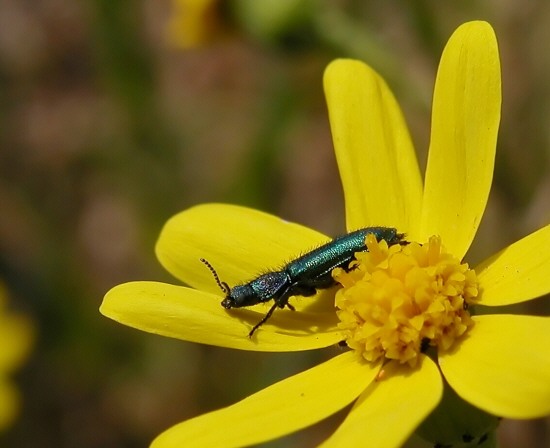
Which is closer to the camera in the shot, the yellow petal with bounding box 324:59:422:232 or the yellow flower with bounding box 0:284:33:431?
the yellow petal with bounding box 324:59:422:232

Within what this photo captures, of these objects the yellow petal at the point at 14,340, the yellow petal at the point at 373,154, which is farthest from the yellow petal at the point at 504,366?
the yellow petal at the point at 14,340

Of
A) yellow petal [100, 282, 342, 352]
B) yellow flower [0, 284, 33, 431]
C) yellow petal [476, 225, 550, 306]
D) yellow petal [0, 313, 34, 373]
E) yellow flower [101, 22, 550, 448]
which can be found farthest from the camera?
yellow petal [0, 313, 34, 373]

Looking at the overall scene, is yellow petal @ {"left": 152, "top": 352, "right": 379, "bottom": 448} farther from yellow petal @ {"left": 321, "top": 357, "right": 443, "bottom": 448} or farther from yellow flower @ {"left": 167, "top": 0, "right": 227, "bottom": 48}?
yellow flower @ {"left": 167, "top": 0, "right": 227, "bottom": 48}

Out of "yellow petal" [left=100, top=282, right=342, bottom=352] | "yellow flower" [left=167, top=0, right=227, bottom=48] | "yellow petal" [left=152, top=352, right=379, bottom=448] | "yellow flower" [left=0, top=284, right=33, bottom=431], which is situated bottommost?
"yellow flower" [left=0, top=284, right=33, bottom=431]

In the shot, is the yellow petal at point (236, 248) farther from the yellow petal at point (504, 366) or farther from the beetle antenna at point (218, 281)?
the yellow petal at point (504, 366)

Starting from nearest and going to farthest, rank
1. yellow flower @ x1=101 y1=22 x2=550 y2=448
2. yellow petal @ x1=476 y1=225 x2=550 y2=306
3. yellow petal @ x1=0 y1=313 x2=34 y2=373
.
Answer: yellow flower @ x1=101 y1=22 x2=550 y2=448 → yellow petal @ x1=476 y1=225 x2=550 y2=306 → yellow petal @ x1=0 y1=313 x2=34 y2=373

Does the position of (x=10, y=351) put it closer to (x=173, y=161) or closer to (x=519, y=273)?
(x=173, y=161)

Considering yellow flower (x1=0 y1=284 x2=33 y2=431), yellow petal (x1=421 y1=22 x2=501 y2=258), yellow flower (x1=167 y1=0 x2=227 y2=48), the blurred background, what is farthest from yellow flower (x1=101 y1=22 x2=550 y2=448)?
yellow flower (x1=0 y1=284 x2=33 y2=431)
